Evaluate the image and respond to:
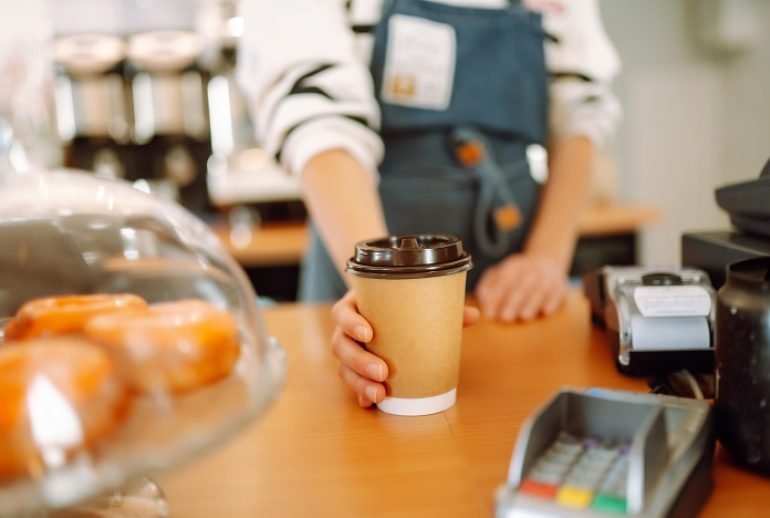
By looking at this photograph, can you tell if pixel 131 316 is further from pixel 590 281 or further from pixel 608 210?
pixel 608 210

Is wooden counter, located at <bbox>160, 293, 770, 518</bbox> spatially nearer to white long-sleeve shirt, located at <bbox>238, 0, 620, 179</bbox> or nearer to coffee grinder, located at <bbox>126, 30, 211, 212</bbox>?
white long-sleeve shirt, located at <bbox>238, 0, 620, 179</bbox>

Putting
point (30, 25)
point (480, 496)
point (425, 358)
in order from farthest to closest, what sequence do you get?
1. point (30, 25)
2. point (425, 358)
3. point (480, 496)

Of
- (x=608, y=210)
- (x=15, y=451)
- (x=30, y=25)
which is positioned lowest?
(x=608, y=210)

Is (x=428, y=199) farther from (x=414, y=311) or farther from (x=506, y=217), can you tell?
(x=414, y=311)

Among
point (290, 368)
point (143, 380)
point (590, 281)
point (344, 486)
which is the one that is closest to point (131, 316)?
point (143, 380)

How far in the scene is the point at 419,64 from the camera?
122 centimetres

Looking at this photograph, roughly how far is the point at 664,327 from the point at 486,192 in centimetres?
60

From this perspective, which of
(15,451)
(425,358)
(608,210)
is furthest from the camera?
(608,210)

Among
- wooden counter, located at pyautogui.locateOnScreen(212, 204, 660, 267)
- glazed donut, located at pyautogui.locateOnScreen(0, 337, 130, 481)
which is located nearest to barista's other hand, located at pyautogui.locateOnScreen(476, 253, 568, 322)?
glazed donut, located at pyautogui.locateOnScreen(0, 337, 130, 481)

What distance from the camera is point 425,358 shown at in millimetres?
639

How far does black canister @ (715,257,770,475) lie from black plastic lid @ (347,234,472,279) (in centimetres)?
21

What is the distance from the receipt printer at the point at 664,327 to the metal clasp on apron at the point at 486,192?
53cm

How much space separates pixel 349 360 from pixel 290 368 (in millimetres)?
165

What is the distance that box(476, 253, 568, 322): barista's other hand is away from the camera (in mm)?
986
